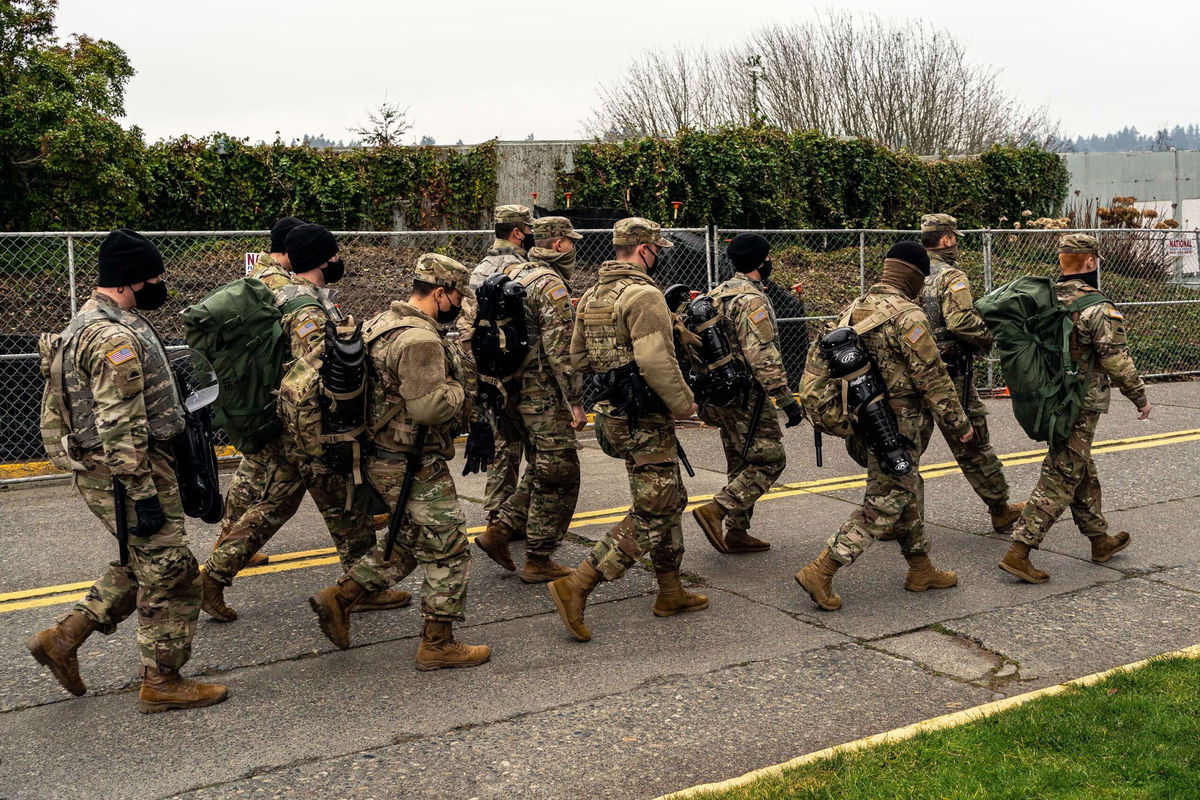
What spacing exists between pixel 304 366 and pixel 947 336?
4.46m

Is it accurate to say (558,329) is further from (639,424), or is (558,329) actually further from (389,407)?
(389,407)

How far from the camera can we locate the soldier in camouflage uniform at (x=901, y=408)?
5.96 meters

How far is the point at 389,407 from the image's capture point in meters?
5.02

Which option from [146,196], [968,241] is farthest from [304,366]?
[968,241]

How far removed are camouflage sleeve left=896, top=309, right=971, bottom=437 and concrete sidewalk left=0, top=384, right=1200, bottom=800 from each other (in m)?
1.10

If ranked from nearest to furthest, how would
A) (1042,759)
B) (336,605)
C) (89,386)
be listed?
(1042,759), (89,386), (336,605)

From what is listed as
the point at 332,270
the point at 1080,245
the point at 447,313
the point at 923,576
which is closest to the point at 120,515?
the point at 447,313

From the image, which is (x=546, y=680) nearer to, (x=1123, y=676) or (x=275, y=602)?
(x=275, y=602)

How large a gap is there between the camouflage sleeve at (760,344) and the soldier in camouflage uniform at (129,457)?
3.24 metres

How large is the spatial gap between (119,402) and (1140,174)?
3526 centimetres

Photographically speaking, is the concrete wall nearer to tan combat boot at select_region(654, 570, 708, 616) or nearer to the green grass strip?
tan combat boot at select_region(654, 570, 708, 616)

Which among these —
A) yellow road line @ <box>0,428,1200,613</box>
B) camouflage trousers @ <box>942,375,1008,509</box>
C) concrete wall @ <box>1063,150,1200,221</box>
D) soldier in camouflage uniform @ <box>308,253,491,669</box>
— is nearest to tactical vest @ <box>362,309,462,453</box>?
soldier in camouflage uniform @ <box>308,253,491,669</box>

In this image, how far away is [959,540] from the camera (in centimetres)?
740

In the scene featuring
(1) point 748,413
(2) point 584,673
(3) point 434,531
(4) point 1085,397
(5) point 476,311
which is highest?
(5) point 476,311
